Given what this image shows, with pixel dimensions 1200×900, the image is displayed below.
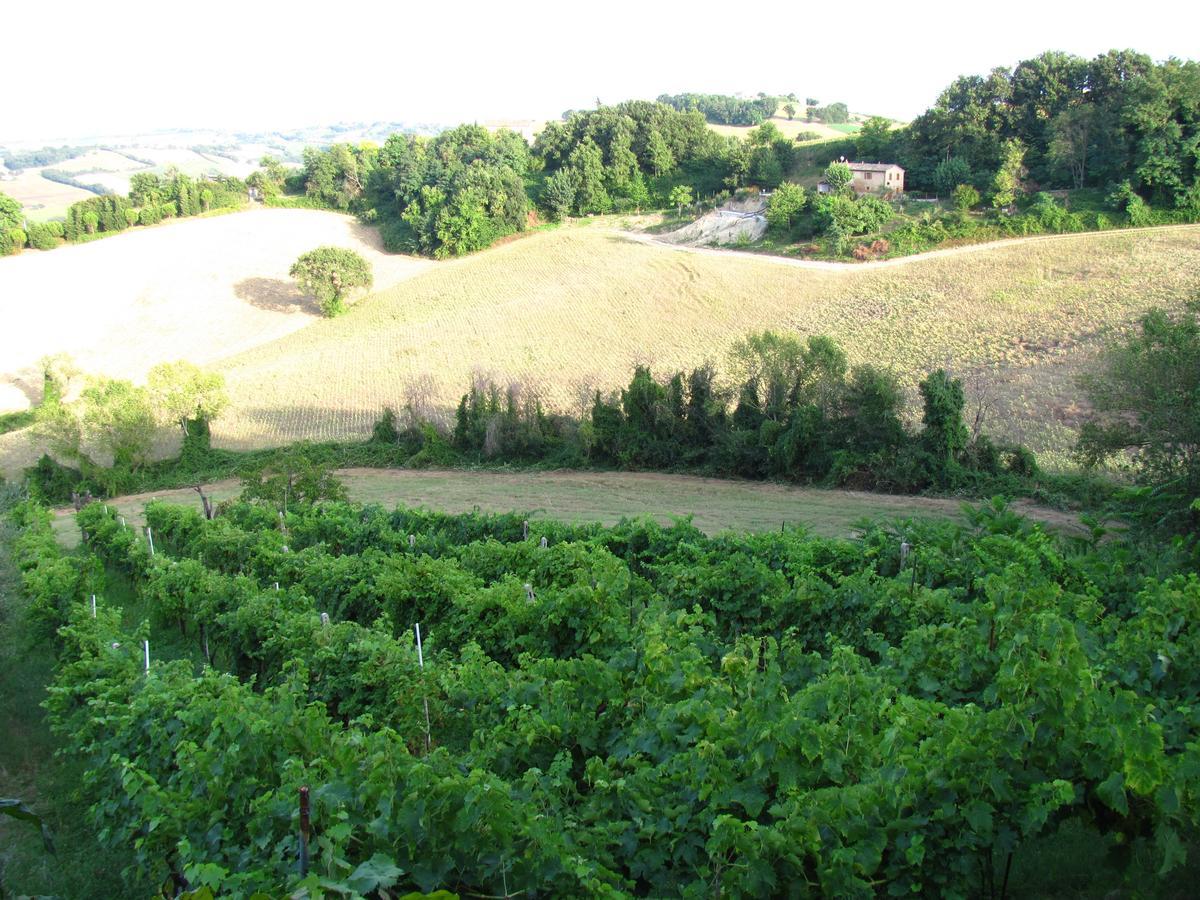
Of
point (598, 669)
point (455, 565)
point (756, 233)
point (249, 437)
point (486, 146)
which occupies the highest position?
point (486, 146)

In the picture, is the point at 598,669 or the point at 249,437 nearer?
the point at 598,669

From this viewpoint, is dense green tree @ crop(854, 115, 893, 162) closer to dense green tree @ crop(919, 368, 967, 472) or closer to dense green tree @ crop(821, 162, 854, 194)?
dense green tree @ crop(821, 162, 854, 194)

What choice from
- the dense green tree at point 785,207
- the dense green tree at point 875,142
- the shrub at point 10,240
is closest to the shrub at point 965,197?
the dense green tree at point 785,207

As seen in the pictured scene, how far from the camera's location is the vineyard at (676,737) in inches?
221

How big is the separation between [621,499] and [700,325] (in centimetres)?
2119

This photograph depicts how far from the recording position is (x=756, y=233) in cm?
5700

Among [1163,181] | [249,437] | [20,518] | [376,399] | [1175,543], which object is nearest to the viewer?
[1175,543]

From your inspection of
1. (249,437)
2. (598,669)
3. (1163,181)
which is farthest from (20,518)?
(1163,181)

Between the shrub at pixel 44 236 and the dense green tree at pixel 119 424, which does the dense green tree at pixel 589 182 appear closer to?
the shrub at pixel 44 236

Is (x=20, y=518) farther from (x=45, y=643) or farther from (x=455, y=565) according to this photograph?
(x=455, y=565)

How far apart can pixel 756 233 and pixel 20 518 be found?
45.3 m

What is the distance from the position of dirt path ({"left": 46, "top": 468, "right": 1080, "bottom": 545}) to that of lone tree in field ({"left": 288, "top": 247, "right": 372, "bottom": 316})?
78.6ft

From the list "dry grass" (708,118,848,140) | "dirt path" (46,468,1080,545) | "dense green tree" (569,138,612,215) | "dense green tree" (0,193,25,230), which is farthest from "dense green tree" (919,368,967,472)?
"dense green tree" (0,193,25,230)

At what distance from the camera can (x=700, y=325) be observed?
45.8 metres
